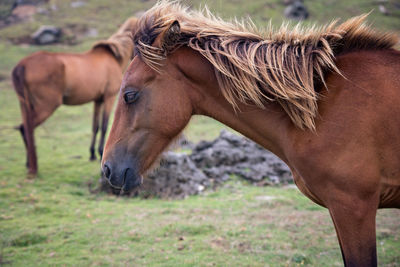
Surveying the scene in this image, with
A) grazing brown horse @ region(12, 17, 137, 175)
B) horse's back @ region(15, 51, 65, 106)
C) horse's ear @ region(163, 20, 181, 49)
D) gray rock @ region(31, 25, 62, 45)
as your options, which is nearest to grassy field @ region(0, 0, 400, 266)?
horse's ear @ region(163, 20, 181, 49)

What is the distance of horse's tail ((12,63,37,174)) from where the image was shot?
25.3ft

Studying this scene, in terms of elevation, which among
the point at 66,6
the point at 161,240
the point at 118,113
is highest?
the point at 118,113

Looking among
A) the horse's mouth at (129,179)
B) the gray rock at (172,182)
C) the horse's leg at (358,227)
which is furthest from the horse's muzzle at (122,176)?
the gray rock at (172,182)

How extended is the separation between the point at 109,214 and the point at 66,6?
119 feet

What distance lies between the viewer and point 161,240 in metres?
4.70

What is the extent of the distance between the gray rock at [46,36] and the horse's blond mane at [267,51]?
2779 centimetres

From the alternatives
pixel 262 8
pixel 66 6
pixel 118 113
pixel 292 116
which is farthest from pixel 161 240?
pixel 66 6

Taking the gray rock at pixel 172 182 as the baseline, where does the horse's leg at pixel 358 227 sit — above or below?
above

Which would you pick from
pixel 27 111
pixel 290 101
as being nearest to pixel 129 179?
pixel 290 101

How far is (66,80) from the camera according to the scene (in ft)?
28.1

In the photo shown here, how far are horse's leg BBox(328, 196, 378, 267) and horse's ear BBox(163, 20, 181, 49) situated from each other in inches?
59.0

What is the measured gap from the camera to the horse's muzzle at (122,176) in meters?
2.54

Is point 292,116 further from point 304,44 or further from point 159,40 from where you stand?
point 159,40

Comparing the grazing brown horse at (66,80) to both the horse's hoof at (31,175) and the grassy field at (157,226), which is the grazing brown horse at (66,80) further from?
the grassy field at (157,226)
